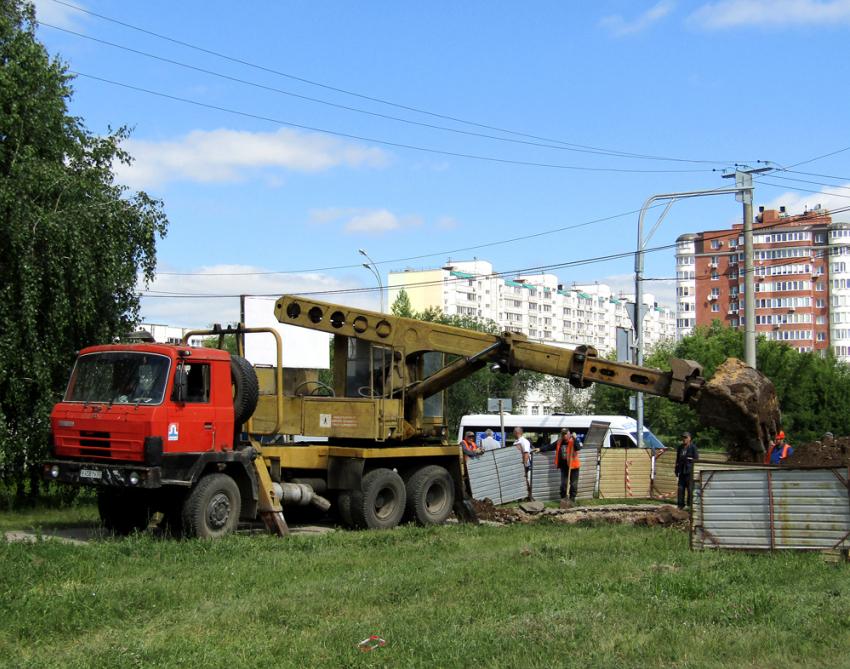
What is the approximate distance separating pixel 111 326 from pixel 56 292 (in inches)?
67.1

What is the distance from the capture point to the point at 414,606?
7730 millimetres

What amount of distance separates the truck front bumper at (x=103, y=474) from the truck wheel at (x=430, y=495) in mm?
4945

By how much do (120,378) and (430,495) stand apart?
5985 millimetres

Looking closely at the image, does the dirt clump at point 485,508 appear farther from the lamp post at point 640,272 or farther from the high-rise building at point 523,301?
the high-rise building at point 523,301

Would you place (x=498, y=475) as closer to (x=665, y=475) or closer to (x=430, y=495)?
(x=430, y=495)

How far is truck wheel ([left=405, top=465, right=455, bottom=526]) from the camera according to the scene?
14578 millimetres

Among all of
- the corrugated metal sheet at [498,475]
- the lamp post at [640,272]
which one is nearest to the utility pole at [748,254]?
the lamp post at [640,272]

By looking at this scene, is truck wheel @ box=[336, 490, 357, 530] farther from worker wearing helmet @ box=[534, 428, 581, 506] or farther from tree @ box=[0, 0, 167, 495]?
worker wearing helmet @ box=[534, 428, 581, 506]

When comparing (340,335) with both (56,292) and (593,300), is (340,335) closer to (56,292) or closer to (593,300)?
(56,292)

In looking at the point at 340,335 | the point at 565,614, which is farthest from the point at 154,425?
the point at 565,614

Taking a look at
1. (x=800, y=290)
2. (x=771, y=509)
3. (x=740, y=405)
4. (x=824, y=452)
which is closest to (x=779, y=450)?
(x=740, y=405)

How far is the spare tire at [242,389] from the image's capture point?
1240cm

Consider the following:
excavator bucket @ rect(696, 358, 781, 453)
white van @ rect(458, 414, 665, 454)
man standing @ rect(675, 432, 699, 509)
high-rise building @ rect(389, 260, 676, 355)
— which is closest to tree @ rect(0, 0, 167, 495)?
excavator bucket @ rect(696, 358, 781, 453)

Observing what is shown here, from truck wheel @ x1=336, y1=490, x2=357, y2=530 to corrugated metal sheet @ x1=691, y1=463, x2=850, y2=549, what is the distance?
18.0 ft
